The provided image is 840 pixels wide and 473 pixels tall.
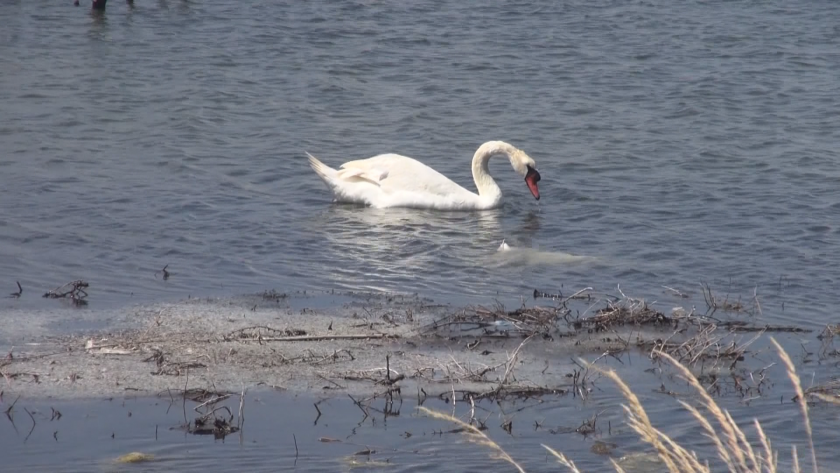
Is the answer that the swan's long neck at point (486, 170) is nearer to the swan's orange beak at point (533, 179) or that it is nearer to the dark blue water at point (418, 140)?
the dark blue water at point (418, 140)

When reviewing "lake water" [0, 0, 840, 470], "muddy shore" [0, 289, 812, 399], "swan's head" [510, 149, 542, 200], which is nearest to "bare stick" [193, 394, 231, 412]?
"muddy shore" [0, 289, 812, 399]

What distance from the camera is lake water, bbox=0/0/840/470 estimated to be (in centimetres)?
922

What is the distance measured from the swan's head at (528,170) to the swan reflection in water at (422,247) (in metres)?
0.33

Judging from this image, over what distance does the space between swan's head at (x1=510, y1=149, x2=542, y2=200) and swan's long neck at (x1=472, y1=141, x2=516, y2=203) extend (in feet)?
0.56

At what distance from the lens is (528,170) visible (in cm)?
1179

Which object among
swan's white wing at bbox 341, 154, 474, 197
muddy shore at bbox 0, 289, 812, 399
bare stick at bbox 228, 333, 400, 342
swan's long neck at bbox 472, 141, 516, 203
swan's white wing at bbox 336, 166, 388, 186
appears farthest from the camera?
swan's long neck at bbox 472, 141, 516, 203

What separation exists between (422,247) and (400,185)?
4.93 feet

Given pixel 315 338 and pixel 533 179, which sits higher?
pixel 315 338

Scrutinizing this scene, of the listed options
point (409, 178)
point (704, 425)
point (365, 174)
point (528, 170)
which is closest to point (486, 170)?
point (528, 170)

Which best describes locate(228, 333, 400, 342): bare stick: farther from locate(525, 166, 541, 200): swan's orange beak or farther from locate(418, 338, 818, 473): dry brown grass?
locate(525, 166, 541, 200): swan's orange beak

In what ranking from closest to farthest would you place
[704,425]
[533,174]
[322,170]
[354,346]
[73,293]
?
[704,425]
[354,346]
[73,293]
[322,170]
[533,174]

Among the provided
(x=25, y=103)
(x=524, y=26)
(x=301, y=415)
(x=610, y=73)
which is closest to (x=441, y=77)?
(x=610, y=73)

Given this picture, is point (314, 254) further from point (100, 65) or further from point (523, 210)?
point (100, 65)

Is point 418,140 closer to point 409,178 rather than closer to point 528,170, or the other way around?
point 528,170
